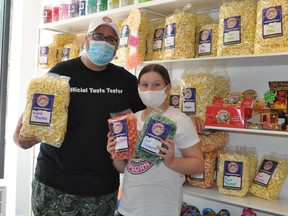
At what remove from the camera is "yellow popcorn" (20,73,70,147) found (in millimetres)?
1593

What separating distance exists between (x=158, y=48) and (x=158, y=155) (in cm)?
108

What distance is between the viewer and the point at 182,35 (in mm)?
2113

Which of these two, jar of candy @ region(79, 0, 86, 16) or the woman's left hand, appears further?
jar of candy @ region(79, 0, 86, 16)

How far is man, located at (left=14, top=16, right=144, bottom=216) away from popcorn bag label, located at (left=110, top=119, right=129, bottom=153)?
22 centimetres

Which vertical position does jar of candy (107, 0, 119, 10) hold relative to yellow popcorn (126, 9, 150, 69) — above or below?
above

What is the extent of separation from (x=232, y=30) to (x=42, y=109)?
1.13 metres

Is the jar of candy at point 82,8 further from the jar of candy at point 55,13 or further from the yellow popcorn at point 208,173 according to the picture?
the yellow popcorn at point 208,173

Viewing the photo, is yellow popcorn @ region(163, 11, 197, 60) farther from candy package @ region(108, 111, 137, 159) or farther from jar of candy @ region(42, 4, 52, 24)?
jar of candy @ region(42, 4, 52, 24)

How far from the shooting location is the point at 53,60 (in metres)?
2.98

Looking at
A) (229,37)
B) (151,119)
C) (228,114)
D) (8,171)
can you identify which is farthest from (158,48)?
(8,171)

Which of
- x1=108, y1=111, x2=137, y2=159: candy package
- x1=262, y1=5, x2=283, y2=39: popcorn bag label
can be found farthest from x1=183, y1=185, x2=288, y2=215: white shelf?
x1=262, y1=5, x2=283, y2=39: popcorn bag label

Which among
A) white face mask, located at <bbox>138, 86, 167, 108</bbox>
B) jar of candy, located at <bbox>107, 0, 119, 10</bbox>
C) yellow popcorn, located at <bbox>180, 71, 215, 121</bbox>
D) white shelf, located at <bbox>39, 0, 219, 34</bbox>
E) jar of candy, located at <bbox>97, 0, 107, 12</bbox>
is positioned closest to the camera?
white face mask, located at <bbox>138, 86, 167, 108</bbox>

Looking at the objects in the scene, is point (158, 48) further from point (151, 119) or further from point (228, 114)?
point (151, 119)

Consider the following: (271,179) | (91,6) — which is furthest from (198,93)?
(91,6)
